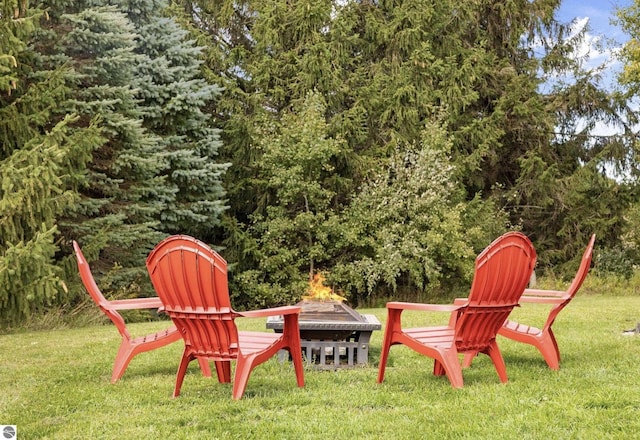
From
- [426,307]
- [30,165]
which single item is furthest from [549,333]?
[30,165]

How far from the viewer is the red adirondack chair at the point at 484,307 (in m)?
3.71

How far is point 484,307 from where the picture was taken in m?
3.75

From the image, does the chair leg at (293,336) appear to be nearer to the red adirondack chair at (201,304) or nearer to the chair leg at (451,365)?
the red adirondack chair at (201,304)

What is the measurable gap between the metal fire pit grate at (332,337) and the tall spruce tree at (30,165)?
3876 mm

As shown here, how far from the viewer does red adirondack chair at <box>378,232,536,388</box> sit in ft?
12.2

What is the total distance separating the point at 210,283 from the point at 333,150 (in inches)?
375

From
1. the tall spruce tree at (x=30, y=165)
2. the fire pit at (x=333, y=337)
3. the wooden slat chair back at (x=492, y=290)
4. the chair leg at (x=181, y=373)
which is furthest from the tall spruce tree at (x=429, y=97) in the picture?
the wooden slat chair back at (x=492, y=290)

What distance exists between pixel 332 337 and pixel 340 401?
4.79 ft

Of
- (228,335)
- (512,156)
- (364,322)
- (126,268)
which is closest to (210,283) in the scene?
(228,335)

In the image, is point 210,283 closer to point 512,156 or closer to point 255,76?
point 255,76

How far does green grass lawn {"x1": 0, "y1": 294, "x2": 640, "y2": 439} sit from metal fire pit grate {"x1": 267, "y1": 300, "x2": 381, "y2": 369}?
209 mm

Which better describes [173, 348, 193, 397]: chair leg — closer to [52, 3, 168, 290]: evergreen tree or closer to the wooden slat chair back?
the wooden slat chair back

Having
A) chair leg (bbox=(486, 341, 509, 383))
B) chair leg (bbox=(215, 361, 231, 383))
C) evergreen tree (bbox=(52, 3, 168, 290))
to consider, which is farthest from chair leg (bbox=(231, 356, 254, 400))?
evergreen tree (bbox=(52, 3, 168, 290))

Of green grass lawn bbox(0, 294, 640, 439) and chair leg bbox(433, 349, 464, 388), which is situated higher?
chair leg bbox(433, 349, 464, 388)
